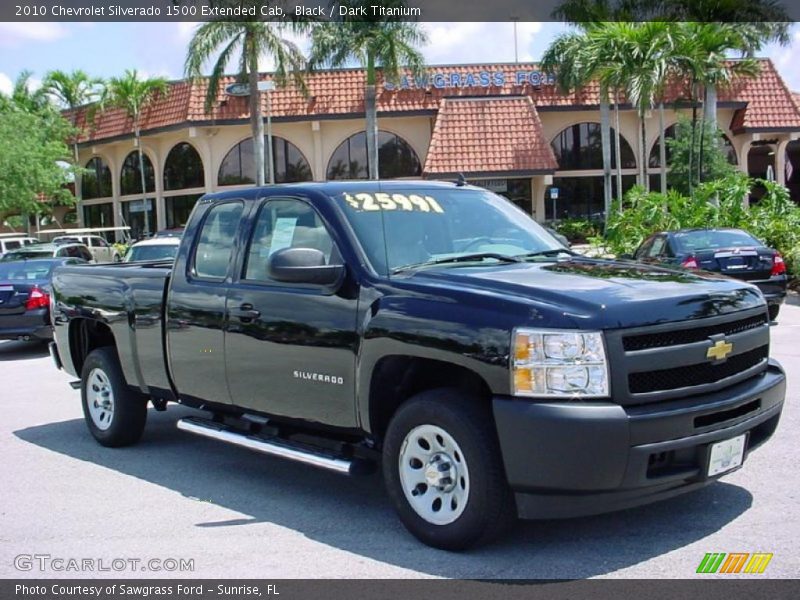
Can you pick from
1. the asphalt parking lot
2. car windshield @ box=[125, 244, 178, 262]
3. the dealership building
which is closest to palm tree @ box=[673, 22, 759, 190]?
the dealership building

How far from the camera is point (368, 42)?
30484mm

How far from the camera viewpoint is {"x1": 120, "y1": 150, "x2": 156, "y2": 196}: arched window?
4256 cm

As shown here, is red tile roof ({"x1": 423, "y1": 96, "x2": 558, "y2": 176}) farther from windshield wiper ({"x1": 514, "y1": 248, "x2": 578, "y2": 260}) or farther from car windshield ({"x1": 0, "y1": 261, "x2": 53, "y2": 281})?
windshield wiper ({"x1": 514, "y1": 248, "x2": 578, "y2": 260})

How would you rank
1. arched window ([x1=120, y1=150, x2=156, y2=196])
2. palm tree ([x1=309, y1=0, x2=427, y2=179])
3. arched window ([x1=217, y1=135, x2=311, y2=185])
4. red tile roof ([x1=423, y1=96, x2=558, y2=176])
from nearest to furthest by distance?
palm tree ([x1=309, y1=0, x2=427, y2=179]), red tile roof ([x1=423, y1=96, x2=558, y2=176]), arched window ([x1=217, y1=135, x2=311, y2=185]), arched window ([x1=120, y1=150, x2=156, y2=196])

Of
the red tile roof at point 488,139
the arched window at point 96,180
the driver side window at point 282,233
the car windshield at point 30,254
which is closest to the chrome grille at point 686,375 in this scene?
the driver side window at point 282,233

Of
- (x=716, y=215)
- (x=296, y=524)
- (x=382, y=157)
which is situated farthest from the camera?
(x=382, y=157)

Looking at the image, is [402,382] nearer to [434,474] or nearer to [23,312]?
[434,474]

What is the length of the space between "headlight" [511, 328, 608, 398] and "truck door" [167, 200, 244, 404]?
2.49 m

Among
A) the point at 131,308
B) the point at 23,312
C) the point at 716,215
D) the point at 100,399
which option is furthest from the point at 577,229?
the point at 131,308

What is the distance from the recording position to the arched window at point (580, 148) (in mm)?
39219

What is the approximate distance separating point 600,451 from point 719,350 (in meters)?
0.94

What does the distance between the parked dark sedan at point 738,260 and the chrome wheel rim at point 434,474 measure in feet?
30.8

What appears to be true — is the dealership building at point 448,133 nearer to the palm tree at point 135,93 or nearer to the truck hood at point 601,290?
the palm tree at point 135,93

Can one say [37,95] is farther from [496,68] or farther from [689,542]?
[689,542]
